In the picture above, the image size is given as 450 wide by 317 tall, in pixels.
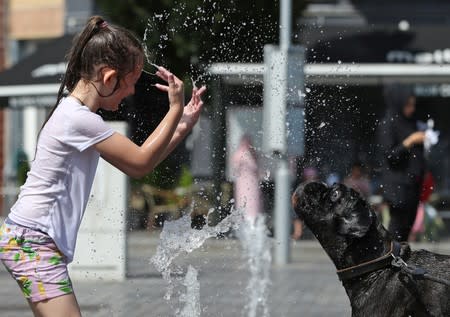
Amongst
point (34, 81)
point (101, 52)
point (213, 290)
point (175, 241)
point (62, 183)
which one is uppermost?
point (34, 81)

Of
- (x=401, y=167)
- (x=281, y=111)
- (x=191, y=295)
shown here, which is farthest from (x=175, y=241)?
(x=281, y=111)

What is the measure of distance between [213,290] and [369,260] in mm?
4680

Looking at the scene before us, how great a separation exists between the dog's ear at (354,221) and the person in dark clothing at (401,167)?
11.9 feet

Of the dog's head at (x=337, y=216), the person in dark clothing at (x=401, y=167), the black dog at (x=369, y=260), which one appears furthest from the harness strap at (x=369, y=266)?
the person in dark clothing at (x=401, y=167)

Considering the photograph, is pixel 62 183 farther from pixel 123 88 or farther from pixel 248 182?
pixel 248 182

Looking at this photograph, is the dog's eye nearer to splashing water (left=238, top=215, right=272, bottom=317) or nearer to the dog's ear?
the dog's ear

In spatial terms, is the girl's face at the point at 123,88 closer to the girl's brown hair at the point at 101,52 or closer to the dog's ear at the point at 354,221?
the girl's brown hair at the point at 101,52

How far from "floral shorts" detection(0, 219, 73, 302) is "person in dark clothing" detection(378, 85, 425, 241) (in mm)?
4988

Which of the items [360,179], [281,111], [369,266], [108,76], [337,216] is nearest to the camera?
[108,76]

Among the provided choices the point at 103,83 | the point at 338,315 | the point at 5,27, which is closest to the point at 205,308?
the point at 338,315

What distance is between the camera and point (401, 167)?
29.3 feet

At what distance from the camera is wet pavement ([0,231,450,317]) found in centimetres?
838

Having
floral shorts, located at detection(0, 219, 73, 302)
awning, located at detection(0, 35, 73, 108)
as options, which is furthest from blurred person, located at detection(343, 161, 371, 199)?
floral shorts, located at detection(0, 219, 73, 302)

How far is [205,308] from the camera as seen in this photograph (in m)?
8.40
